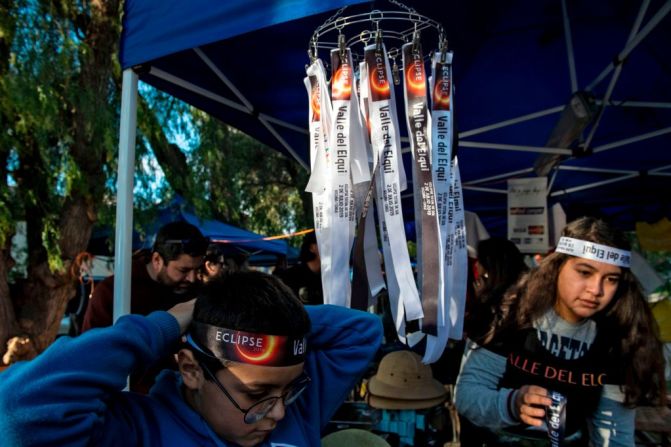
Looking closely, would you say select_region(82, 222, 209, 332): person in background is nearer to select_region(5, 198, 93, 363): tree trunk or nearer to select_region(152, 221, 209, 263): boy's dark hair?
select_region(152, 221, 209, 263): boy's dark hair

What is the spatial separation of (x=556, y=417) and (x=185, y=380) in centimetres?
118

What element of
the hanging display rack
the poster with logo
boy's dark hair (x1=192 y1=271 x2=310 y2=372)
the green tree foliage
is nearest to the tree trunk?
the green tree foliage

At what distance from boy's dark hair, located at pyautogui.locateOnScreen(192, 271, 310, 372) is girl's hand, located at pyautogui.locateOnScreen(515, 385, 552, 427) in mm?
852

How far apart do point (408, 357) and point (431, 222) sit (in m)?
1.61

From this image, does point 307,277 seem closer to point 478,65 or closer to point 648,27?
point 478,65

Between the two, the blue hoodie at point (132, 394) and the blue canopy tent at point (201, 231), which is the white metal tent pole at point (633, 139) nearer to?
the blue hoodie at point (132, 394)

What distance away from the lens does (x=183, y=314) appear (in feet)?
4.60

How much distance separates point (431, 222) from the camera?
1.84 metres

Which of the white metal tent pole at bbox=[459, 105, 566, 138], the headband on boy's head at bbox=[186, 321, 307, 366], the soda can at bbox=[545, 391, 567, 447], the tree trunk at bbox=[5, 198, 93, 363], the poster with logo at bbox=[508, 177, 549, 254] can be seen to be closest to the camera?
the headband on boy's head at bbox=[186, 321, 307, 366]

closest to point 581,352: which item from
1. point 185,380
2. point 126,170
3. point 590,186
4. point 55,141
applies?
point 185,380

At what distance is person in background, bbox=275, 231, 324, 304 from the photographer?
4.27 m

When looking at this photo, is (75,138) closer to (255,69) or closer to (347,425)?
(255,69)

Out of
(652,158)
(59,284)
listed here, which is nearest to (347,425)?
(652,158)

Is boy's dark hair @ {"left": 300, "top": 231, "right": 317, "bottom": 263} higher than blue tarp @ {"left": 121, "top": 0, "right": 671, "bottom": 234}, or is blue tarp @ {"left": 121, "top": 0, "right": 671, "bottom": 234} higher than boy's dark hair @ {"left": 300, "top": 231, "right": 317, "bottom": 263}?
blue tarp @ {"left": 121, "top": 0, "right": 671, "bottom": 234}
